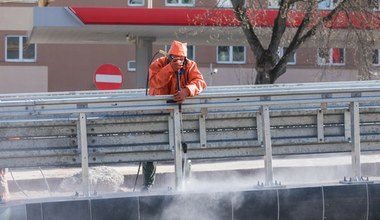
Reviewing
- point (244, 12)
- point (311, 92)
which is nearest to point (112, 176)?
point (311, 92)

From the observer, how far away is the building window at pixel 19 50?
95.4 ft

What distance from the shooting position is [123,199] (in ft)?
21.5

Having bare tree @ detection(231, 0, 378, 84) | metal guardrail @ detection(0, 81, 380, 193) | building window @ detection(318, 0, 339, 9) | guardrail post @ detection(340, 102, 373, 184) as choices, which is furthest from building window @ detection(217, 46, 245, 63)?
guardrail post @ detection(340, 102, 373, 184)

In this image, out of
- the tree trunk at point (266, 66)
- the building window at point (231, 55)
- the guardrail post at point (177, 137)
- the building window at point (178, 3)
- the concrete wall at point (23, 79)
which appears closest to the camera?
the guardrail post at point (177, 137)

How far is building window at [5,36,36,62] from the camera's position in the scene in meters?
29.1

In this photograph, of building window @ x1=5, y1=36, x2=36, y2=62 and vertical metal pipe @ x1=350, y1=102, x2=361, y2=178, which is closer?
vertical metal pipe @ x1=350, y1=102, x2=361, y2=178

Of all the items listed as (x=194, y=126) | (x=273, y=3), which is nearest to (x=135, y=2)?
(x=273, y=3)

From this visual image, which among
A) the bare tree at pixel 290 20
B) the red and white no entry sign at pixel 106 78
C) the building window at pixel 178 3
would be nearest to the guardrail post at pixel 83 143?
the bare tree at pixel 290 20

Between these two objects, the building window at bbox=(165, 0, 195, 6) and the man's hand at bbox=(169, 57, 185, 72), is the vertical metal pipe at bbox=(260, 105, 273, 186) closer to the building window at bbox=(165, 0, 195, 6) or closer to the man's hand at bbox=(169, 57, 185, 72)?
the man's hand at bbox=(169, 57, 185, 72)

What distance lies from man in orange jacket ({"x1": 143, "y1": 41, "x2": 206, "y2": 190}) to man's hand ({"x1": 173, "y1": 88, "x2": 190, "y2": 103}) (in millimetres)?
271

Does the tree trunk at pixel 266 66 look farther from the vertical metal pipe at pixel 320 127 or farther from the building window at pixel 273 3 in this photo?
the vertical metal pipe at pixel 320 127

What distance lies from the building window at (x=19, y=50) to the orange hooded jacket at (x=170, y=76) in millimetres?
22584

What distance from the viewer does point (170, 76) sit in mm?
7090

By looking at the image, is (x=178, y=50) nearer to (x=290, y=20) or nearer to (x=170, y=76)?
(x=170, y=76)
